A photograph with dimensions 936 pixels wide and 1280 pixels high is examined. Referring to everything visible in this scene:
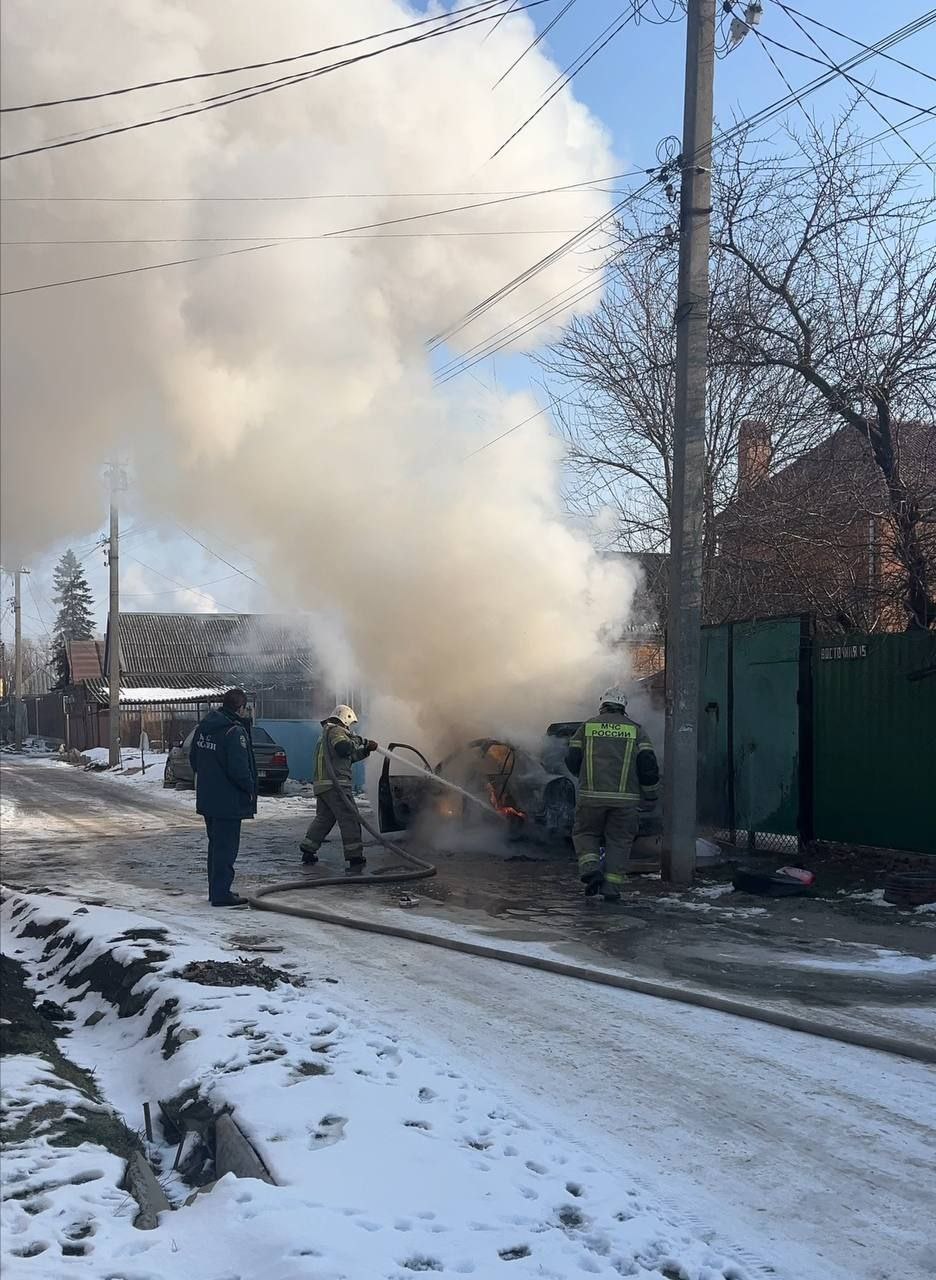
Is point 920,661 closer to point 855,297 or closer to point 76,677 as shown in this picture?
point 855,297

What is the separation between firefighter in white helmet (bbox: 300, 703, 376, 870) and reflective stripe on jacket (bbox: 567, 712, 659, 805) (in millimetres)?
2233

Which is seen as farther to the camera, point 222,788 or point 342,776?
point 342,776

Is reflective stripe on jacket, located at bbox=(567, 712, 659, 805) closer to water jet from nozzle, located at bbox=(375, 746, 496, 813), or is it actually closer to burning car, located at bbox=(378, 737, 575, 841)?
burning car, located at bbox=(378, 737, 575, 841)

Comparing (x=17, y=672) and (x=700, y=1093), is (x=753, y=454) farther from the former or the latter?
(x=17, y=672)

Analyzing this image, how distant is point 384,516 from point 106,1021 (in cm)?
852

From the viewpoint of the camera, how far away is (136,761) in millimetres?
30875

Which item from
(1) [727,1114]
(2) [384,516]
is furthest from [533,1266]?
(2) [384,516]

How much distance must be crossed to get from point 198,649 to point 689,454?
42508 millimetres

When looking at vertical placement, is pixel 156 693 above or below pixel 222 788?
above

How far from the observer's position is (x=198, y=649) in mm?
49125

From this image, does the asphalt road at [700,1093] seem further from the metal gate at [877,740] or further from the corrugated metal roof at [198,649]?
the corrugated metal roof at [198,649]

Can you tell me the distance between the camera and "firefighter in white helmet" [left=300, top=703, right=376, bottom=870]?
970 cm

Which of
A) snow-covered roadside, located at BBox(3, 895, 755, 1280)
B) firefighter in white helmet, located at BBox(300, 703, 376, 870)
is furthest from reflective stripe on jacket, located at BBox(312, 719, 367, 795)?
snow-covered roadside, located at BBox(3, 895, 755, 1280)

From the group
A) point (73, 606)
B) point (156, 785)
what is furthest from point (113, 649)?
point (73, 606)
